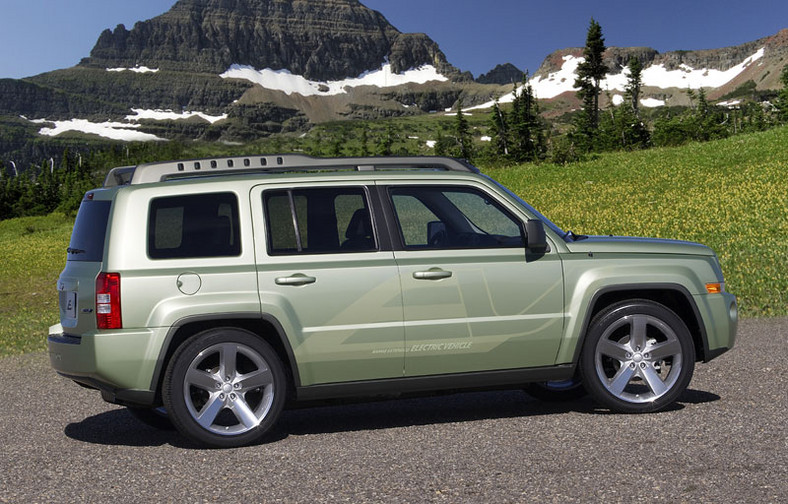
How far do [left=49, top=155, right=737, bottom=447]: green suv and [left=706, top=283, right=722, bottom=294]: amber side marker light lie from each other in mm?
13

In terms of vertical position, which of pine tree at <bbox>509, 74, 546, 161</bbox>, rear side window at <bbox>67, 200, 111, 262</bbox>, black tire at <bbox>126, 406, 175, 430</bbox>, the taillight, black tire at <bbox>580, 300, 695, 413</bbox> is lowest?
black tire at <bbox>126, 406, 175, 430</bbox>

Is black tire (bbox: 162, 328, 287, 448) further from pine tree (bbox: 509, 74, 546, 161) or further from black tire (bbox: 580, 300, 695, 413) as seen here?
pine tree (bbox: 509, 74, 546, 161)

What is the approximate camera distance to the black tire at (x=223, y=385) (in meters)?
5.87

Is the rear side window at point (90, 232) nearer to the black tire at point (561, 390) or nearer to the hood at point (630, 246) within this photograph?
the hood at point (630, 246)

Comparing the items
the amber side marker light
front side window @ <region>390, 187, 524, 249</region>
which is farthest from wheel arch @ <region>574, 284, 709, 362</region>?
front side window @ <region>390, 187, 524, 249</region>

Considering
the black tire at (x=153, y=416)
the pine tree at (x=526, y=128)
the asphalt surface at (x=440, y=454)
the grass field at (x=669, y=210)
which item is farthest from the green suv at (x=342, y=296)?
the pine tree at (x=526, y=128)

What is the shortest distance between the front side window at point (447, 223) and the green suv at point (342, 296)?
16mm

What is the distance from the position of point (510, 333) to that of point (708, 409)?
171 centimetres

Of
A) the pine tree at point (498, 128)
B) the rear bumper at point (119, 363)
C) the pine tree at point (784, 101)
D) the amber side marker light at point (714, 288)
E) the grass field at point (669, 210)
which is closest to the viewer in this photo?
the rear bumper at point (119, 363)

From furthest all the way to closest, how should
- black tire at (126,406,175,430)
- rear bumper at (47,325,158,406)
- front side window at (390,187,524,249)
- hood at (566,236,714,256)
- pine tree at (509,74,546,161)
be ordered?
1. pine tree at (509,74,546,161)
2. black tire at (126,406,175,430)
3. hood at (566,236,714,256)
4. front side window at (390,187,524,249)
5. rear bumper at (47,325,158,406)

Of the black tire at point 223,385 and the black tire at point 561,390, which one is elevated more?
the black tire at point 223,385

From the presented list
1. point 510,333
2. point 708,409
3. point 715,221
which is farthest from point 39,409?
point 715,221

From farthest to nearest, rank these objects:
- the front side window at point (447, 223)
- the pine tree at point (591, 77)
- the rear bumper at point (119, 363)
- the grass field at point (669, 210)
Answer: the pine tree at point (591, 77) → the grass field at point (669, 210) → the front side window at point (447, 223) → the rear bumper at point (119, 363)

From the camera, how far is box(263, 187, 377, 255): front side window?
6.12m
